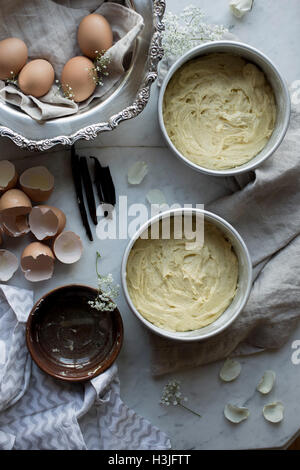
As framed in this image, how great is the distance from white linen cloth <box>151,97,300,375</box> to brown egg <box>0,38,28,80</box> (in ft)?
1.71

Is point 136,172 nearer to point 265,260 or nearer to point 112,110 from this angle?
point 112,110

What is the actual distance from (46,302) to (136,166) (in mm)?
366

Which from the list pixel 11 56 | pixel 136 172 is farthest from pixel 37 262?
pixel 11 56

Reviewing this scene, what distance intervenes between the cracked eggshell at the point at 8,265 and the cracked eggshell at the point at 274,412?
66cm

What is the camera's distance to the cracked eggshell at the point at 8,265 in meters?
1.23

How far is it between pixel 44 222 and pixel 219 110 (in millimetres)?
460

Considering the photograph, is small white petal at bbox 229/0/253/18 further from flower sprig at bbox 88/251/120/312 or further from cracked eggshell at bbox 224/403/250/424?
cracked eggshell at bbox 224/403/250/424

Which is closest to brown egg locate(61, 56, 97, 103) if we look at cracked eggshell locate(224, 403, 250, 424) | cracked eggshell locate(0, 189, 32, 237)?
cracked eggshell locate(0, 189, 32, 237)

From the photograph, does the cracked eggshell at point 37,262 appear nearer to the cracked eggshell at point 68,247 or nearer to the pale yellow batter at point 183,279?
the cracked eggshell at point 68,247

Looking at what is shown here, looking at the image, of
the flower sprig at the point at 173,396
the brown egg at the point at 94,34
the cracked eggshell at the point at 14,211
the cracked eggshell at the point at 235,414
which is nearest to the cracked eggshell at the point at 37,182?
the cracked eggshell at the point at 14,211

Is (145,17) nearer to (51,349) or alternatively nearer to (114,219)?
(114,219)

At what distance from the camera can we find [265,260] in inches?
51.4

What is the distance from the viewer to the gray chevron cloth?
1.22 metres

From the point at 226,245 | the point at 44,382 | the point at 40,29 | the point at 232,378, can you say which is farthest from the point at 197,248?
the point at 40,29
